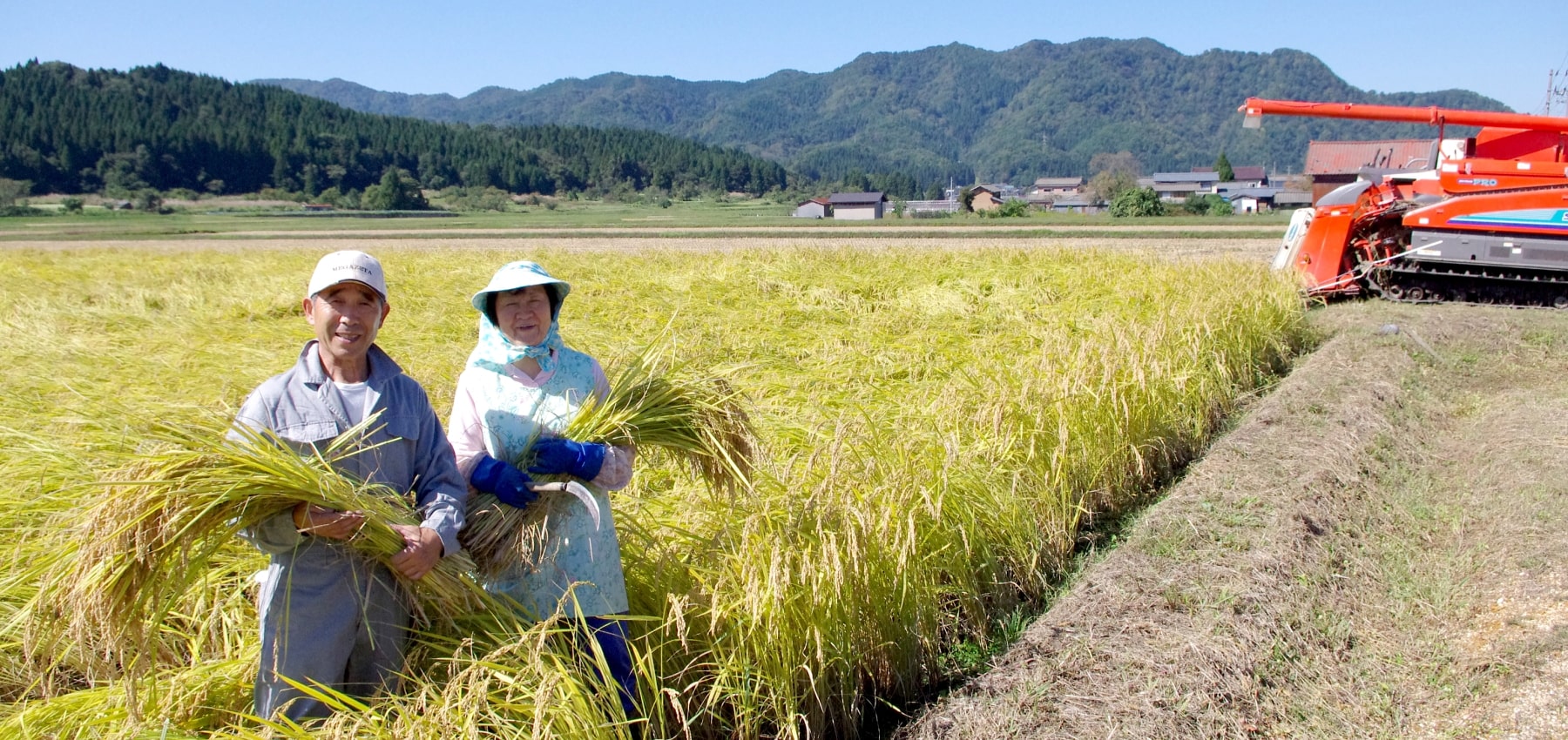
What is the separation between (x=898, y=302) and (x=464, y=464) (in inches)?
307

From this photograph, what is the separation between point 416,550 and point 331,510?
0.66 feet

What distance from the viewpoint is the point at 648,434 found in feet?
9.46

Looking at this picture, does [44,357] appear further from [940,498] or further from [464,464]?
[940,498]

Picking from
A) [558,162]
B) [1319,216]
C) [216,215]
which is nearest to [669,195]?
[558,162]

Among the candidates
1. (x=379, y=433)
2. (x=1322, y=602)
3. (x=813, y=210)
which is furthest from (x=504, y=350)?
(x=813, y=210)

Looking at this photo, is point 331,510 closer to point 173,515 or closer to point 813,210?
point 173,515

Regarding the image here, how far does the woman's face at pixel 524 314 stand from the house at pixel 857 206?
232 feet

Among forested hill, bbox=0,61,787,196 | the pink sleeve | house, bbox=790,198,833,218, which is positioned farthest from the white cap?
forested hill, bbox=0,61,787,196

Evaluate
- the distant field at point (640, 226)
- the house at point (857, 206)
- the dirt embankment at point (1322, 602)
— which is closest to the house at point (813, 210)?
the house at point (857, 206)

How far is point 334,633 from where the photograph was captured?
2.31 metres

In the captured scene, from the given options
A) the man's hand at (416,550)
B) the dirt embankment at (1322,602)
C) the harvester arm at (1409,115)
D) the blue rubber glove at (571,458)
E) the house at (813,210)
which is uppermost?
the harvester arm at (1409,115)

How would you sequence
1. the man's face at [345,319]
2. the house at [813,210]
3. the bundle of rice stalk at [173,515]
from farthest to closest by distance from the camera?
the house at [813,210] → the man's face at [345,319] → the bundle of rice stalk at [173,515]

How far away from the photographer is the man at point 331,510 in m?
2.22

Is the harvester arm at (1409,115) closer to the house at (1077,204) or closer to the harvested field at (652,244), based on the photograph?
the harvested field at (652,244)
